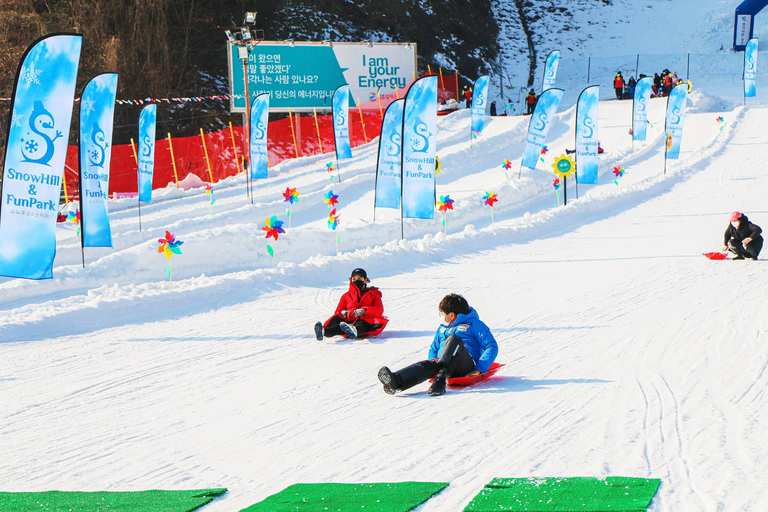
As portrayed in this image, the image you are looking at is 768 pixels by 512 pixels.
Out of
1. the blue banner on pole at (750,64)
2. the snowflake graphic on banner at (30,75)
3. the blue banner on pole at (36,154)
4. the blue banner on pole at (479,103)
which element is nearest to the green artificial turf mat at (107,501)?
the blue banner on pole at (36,154)

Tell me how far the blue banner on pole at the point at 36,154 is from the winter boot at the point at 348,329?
12.4 ft

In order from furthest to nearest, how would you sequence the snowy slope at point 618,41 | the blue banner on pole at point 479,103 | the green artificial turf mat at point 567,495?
the snowy slope at point 618,41
the blue banner on pole at point 479,103
the green artificial turf mat at point 567,495

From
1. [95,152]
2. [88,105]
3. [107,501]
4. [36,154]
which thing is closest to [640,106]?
[95,152]

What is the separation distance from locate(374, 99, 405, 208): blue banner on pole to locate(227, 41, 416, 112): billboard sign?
18232 mm

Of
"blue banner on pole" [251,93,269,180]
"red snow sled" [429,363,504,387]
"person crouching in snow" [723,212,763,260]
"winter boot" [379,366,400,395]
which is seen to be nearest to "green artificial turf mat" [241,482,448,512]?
"winter boot" [379,366,400,395]

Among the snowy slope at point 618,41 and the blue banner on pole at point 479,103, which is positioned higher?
the snowy slope at point 618,41

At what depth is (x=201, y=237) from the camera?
1415 centimetres

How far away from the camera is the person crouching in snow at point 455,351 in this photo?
6535mm

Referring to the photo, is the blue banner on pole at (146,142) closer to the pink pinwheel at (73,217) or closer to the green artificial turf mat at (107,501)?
the pink pinwheel at (73,217)

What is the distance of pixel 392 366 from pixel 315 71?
1137 inches

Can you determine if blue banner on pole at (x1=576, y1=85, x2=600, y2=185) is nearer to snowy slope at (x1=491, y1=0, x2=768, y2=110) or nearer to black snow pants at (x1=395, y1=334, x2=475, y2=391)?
black snow pants at (x1=395, y1=334, x2=475, y2=391)

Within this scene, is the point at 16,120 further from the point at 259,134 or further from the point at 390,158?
the point at 259,134

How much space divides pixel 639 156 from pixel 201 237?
67.6ft

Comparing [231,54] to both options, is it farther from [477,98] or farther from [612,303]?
[612,303]
